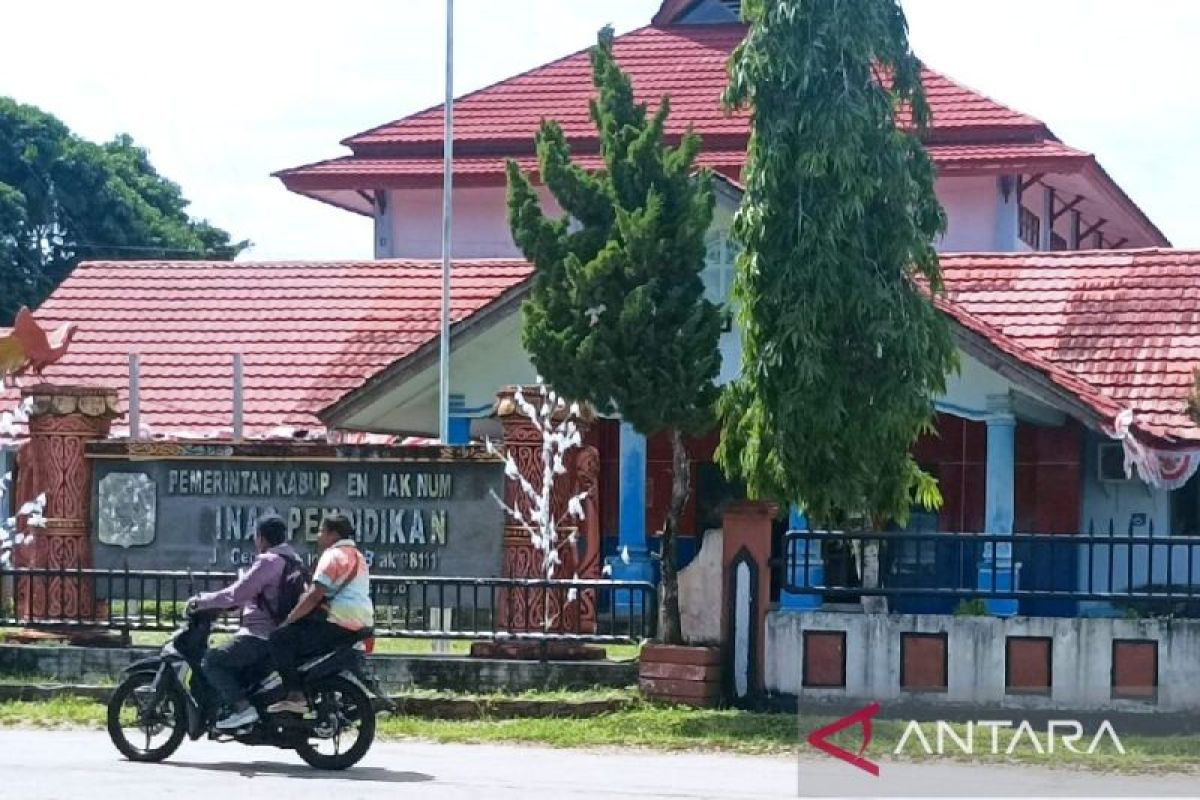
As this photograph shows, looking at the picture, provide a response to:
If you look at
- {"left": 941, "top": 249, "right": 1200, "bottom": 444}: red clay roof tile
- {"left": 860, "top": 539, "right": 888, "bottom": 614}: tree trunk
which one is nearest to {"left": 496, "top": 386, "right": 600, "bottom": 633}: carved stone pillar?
{"left": 860, "top": 539, "right": 888, "bottom": 614}: tree trunk

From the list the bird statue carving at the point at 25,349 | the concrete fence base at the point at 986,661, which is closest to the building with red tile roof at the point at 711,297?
the concrete fence base at the point at 986,661

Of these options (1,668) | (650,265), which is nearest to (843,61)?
(650,265)

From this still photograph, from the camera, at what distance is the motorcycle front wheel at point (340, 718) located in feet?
43.3

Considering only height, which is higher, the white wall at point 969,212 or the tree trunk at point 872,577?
the white wall at point 969,212

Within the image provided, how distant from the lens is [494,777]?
1316 centimetres

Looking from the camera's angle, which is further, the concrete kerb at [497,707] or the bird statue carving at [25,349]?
the bird statue carving at [25,349]

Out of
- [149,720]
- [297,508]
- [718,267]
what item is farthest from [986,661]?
[718,267]

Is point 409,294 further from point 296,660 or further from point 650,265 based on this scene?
point 296,660

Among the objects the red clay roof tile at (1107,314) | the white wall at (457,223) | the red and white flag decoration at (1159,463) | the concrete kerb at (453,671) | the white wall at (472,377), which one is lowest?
the concrete kerb at (453,671)

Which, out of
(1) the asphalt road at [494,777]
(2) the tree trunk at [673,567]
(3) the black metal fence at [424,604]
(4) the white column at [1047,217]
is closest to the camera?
(1) the asphalt road at [494,777]

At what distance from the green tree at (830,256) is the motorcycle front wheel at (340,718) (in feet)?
14.5

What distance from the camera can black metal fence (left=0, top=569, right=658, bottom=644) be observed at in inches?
669

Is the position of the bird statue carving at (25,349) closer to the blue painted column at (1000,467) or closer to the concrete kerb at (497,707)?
the concrete kerb at (497,707)

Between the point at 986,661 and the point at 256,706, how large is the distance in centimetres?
521
